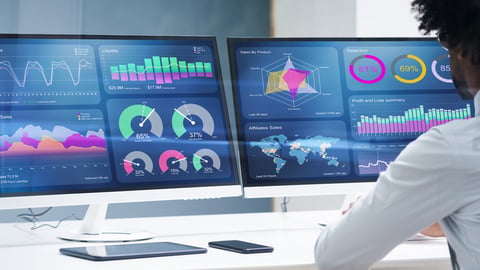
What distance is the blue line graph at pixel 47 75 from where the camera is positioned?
190 cm

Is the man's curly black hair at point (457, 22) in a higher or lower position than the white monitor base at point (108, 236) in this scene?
higher

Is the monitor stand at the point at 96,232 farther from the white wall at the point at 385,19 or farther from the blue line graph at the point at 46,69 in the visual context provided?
the white wall at the point at 385,19

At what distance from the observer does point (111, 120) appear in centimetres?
196

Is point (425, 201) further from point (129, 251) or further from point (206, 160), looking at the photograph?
point (206, 160)

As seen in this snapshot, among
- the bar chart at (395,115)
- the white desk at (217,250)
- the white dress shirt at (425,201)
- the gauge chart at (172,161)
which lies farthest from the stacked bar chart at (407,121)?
the white dress shirt at (425,201)

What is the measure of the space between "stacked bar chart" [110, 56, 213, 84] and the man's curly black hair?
90 centimetres

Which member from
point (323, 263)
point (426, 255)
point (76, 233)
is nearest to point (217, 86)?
point (76, 233)

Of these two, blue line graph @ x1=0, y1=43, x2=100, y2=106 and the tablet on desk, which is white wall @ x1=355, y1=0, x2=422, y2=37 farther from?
the tablet on desk

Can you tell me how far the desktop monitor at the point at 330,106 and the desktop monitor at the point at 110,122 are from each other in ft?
0.27

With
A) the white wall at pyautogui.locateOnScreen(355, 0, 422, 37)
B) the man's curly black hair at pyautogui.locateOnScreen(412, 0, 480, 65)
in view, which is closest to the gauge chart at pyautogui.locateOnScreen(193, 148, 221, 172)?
the man's curly black hair at pyautogui.locateOnScreen(412, 0, 480, 65)

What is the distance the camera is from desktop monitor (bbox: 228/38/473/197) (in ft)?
6.84

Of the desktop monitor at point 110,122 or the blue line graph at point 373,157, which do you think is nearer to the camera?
the desktop monitor at point 110,122

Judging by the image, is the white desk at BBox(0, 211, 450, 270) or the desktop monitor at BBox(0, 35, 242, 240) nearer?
the white desk at BBox(0, 211, 450, 270)

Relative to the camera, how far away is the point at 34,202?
6.07 ft
